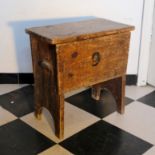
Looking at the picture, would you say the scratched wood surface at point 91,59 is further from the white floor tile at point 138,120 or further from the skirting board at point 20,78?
the skirting board at point 20,78

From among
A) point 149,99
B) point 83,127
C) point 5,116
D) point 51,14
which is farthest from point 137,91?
point 5,116

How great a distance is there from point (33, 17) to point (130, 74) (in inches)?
28.4

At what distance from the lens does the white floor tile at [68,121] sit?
132 centimetres

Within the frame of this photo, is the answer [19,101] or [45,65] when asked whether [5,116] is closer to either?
[19,101]

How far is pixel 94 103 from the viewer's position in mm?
1582

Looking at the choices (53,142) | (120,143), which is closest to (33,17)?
(53,142)

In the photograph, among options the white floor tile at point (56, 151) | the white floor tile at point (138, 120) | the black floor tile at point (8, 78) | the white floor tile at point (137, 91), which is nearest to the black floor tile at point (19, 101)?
the black floor tile at point (8, 78)

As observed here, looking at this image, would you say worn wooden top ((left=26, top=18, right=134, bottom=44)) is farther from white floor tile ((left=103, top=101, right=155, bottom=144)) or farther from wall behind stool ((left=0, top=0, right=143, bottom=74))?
white floor tile ((left=103, top=101, right=155, bottom=144))

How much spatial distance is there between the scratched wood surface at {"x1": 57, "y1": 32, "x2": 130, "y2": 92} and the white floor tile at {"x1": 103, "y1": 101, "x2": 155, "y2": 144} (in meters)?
0.24

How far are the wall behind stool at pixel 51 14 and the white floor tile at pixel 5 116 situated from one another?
0.44m


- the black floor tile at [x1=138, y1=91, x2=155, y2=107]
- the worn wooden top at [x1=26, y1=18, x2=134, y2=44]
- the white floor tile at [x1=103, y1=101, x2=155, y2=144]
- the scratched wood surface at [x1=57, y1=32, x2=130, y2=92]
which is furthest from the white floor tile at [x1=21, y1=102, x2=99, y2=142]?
the worn wooden top at [x1=26, y1=18, x2=134, y2=44]

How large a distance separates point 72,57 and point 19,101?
0.60 m

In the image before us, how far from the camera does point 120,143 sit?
1.23 meters

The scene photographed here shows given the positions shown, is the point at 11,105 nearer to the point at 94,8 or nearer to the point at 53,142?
the point at 53,142
